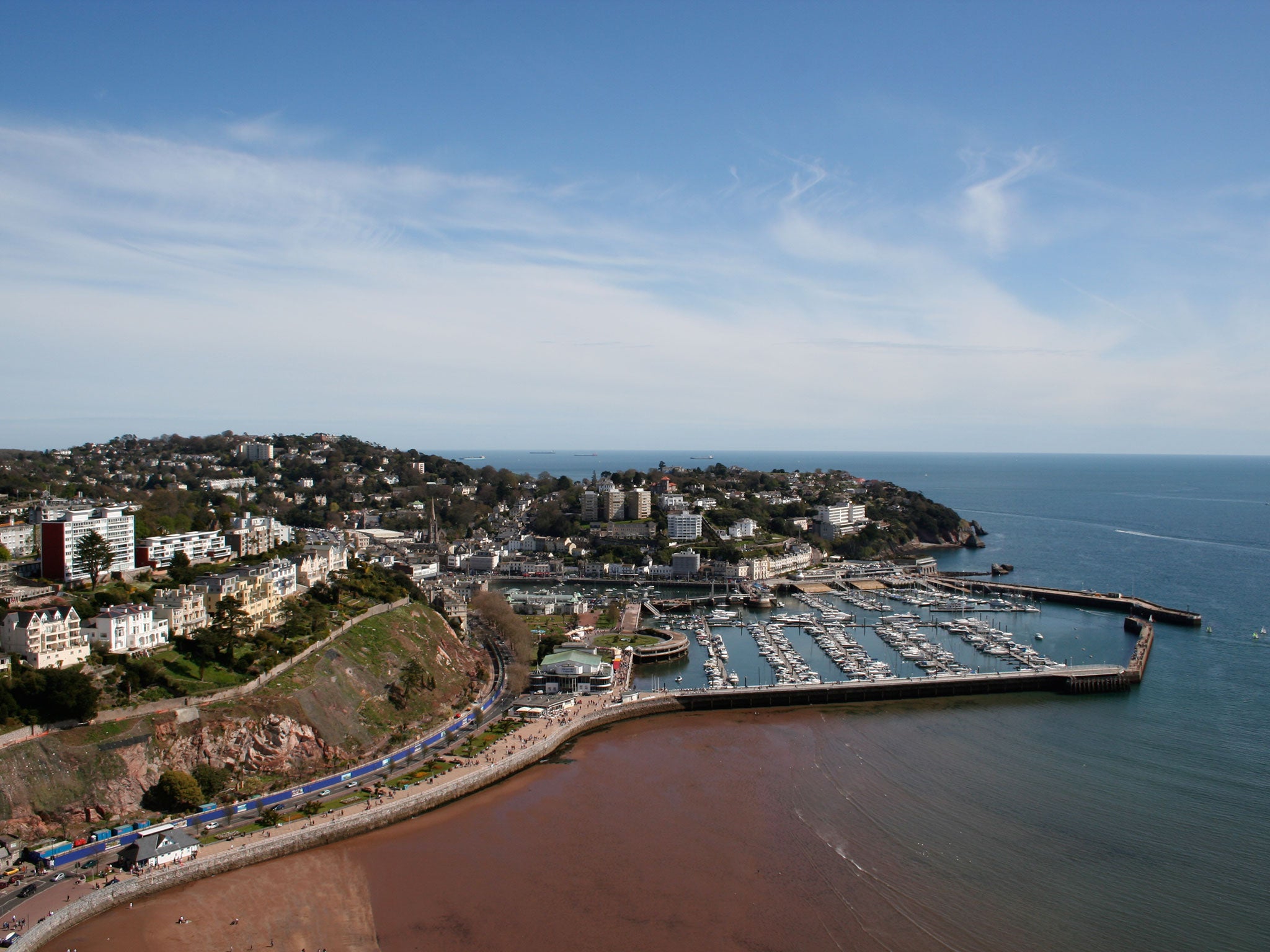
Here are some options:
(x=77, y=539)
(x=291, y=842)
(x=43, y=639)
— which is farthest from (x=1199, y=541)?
(x=43, y=639)

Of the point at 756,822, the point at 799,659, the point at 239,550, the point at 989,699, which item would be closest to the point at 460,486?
the point at 239,550

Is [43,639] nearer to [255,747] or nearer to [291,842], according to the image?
[255,747]

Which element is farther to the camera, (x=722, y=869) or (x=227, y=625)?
(x=227, y=625)

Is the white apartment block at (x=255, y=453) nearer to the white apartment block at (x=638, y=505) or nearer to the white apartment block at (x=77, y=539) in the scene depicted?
the white apartment block at (x=638, y=505)

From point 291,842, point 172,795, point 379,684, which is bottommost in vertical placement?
point 291,842

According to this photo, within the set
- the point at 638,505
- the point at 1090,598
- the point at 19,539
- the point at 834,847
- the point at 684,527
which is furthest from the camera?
the point at 638,505

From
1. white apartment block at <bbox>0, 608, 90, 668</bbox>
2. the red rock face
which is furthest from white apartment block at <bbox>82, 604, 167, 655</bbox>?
the red rock face

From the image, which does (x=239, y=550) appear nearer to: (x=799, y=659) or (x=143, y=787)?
(x=143, y=787)

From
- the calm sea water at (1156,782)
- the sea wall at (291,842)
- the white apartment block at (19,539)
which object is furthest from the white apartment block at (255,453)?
the calm sea water at (1156,782)
